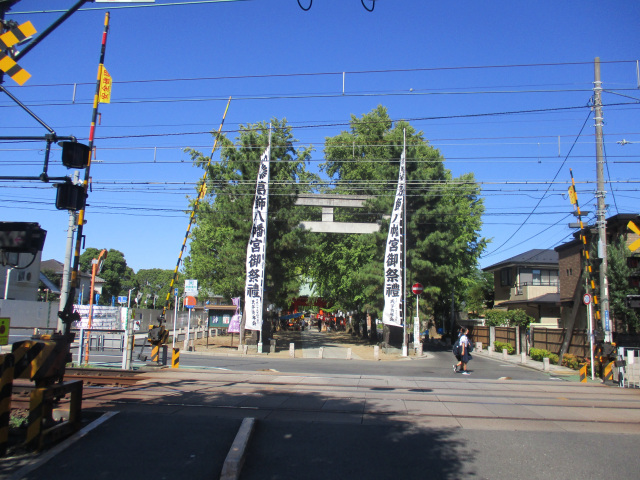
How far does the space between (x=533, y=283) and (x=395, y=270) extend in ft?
71.1

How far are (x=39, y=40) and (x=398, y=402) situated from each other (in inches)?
360

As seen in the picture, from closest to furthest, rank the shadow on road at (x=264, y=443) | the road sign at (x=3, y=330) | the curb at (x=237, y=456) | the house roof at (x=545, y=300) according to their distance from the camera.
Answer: the curb at (x=237, y=456) < the shadow on road at (x=264, y=443) < the road sign at (x=3, y=330) < the house roof at (x=545, y=300)

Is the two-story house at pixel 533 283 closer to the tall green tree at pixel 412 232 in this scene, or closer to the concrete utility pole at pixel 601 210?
the tall green tree at pixel 412 232

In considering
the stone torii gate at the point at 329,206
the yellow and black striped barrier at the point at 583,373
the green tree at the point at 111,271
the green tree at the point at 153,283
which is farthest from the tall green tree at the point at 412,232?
the green tree at the point at 153,283

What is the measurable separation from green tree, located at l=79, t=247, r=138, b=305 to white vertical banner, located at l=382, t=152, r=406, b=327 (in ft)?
231

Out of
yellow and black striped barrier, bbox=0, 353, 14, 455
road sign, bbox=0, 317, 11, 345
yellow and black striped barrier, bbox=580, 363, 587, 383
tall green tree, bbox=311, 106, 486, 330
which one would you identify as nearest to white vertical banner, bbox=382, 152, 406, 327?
tall green tree, bbox=311, 106, 486, 330

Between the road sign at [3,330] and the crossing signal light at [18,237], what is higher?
the crossing signal light at [18,237]

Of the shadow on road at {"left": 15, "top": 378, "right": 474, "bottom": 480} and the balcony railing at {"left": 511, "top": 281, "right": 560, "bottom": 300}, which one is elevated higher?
the balcony railing at {"left": 511, "top": 281, "right": 560, "bottom": 300}

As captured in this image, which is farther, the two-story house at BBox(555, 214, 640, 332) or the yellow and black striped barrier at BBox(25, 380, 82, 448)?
the two-story house at BBox(555, 214, 640, 332)

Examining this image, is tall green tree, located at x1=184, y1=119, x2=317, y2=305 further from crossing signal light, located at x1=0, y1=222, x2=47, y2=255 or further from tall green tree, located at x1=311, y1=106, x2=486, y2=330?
crossing signal light, located at x1=0, y1=222, x2=47, y2=255

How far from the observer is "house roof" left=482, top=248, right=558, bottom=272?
42.9 metres

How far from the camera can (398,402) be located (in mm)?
10641

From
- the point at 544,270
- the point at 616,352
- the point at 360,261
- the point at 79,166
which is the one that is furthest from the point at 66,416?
the point at 544,270

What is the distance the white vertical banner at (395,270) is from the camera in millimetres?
26688
